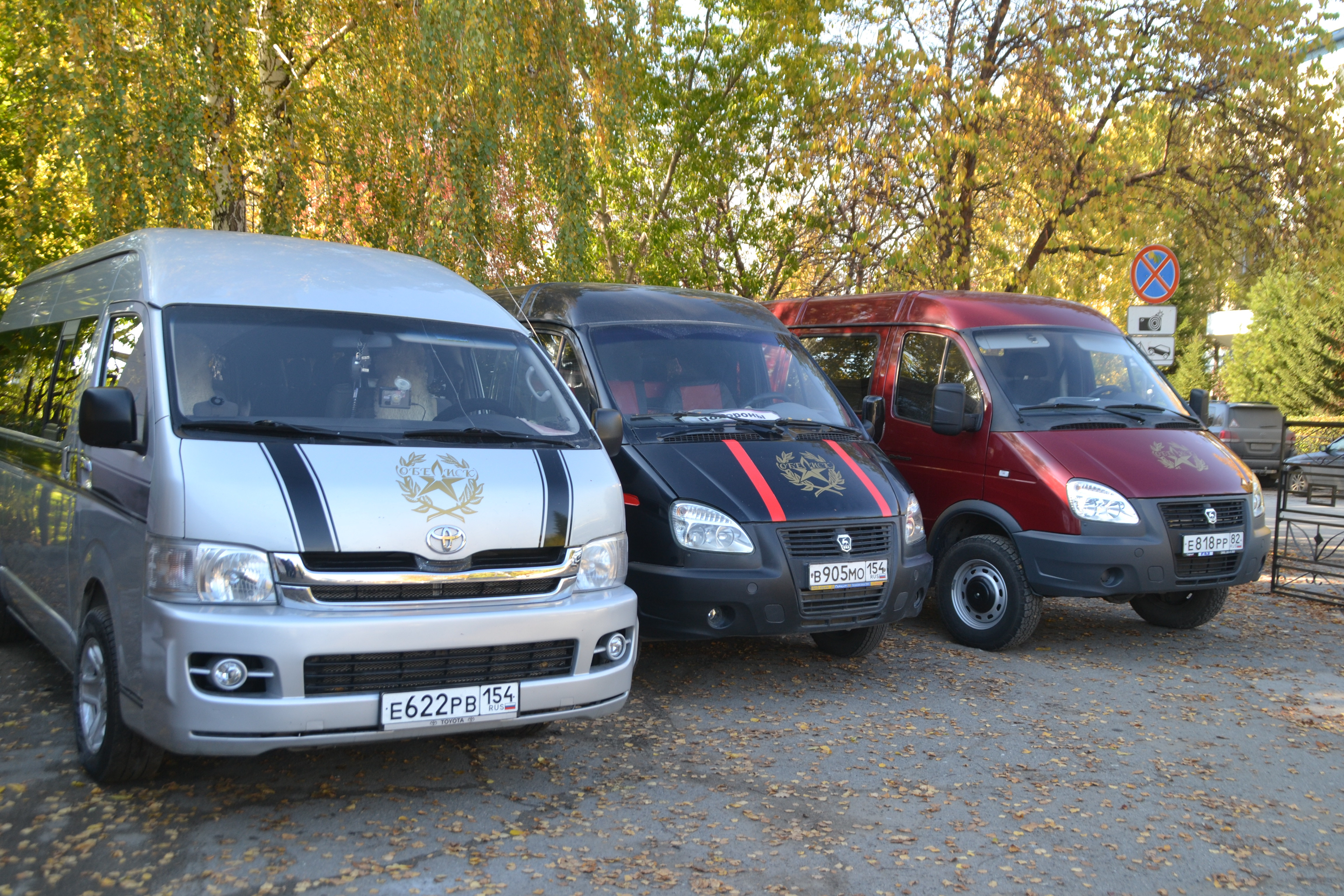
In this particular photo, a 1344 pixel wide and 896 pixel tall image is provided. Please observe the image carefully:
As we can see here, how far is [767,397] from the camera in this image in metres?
7.28

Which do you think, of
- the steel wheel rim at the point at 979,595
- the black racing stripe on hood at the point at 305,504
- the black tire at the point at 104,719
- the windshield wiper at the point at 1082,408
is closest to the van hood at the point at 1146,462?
the windshield wiper at the point at 1082,408

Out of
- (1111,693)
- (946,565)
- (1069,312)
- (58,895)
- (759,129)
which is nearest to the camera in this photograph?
(58,895)

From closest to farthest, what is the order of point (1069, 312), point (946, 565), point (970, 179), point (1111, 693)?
point (1111, 693) → point (946, 565) → point (1069, 312) → point (970, 179)

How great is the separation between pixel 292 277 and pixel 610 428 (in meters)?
1.61

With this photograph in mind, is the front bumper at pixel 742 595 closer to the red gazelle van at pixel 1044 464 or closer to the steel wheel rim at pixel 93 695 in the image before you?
the red gazelle van at pixel 1044 464

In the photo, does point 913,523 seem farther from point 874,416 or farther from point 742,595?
point 874,416

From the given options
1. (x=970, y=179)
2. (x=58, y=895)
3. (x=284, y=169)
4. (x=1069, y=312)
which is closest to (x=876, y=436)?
(x=1069, y=312)

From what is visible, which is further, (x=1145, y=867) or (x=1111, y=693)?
(x=1111, y=693)

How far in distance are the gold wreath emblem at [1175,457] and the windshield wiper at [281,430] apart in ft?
17.2

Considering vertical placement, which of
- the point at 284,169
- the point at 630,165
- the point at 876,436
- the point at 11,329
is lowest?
the point at 876,436

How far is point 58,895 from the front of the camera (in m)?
3.65

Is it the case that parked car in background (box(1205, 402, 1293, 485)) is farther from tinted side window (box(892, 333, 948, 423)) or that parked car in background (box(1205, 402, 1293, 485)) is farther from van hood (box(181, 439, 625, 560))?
van hood (box(181, 439, 625, 560))

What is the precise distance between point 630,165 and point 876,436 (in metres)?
11.8

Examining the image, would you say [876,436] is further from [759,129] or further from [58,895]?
[759,129]
